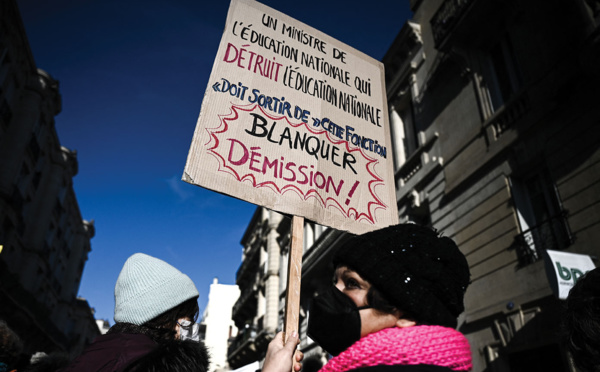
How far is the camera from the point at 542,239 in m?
7.31

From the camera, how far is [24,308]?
71.9 ft

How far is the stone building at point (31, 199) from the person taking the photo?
21752mm

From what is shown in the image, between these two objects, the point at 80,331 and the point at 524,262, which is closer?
the point at 524,262

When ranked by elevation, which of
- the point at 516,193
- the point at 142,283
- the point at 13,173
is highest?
the point at 13,173

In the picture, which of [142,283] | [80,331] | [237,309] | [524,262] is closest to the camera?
[142,283]

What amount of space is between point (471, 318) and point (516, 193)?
2.67 m

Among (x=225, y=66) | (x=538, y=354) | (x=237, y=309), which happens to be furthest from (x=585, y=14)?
(x=237, y=309)

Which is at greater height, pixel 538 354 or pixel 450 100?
pixel 450 100

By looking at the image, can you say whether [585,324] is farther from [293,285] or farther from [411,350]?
[293,285]

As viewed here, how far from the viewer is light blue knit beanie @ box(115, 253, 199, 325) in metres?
2.10

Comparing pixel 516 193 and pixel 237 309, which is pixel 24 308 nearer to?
pixel 237 309

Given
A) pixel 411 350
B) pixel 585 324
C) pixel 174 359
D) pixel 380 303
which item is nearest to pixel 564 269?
pixel 585 324

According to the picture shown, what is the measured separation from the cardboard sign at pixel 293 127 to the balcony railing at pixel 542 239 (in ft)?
16.6

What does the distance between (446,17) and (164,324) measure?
11338mm
